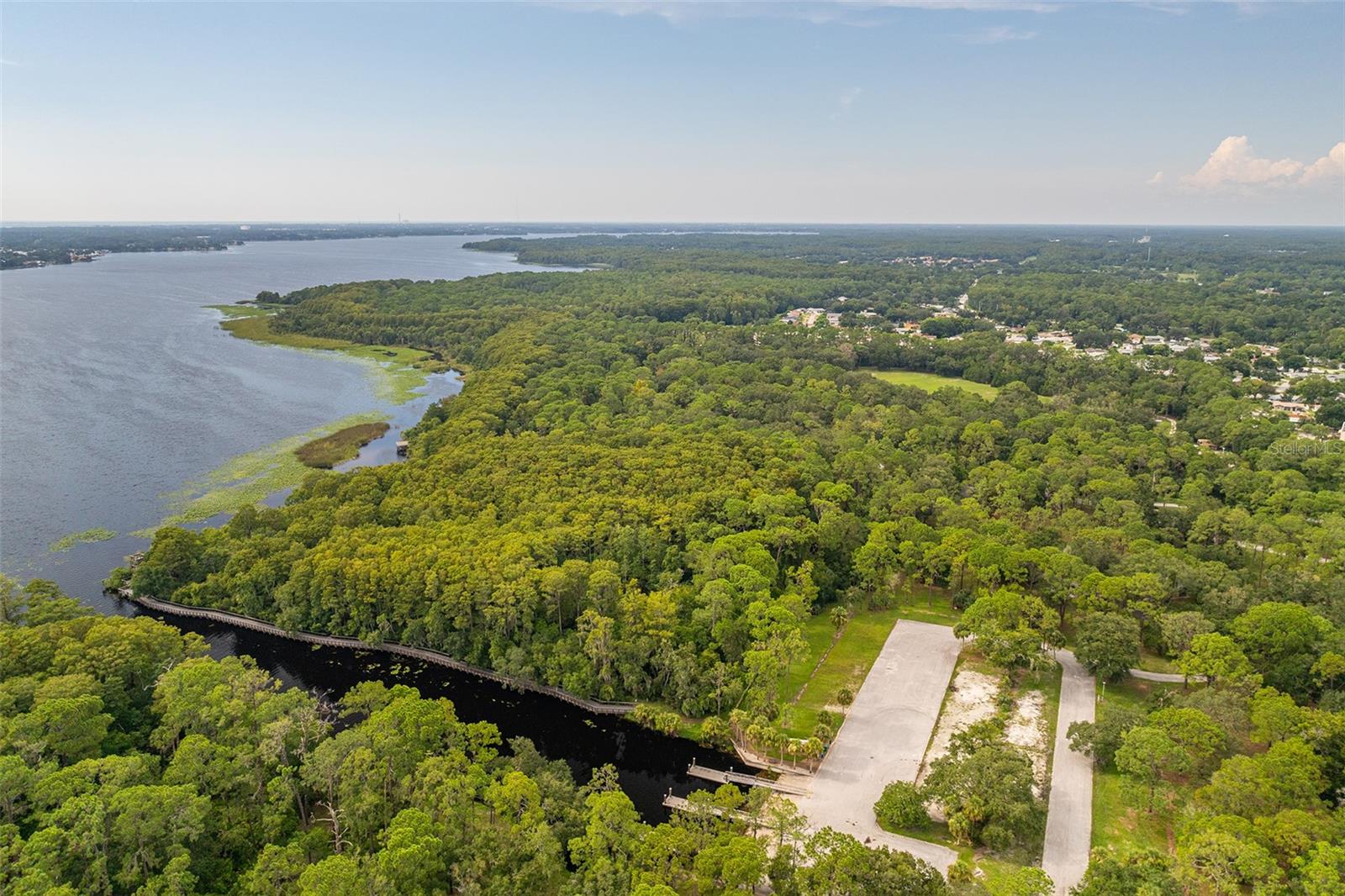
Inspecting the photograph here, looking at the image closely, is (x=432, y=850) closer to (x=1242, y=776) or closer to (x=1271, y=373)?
(x=1242, y=776)

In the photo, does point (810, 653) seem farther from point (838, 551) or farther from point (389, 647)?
point (389, 647)

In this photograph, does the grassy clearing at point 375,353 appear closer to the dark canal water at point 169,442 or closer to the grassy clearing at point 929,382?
the dark canal water at point 169,442

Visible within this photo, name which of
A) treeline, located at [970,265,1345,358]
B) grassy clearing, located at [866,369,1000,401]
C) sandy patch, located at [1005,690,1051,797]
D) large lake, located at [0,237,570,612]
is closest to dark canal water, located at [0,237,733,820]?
large lake, located at [0,237,570,612]

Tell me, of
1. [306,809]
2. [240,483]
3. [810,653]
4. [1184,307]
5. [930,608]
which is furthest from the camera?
[1184,307]

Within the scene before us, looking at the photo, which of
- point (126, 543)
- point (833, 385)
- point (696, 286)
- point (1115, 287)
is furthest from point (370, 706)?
point (1115, 287)

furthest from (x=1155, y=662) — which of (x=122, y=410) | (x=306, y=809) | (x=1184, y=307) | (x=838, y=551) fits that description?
(x=1184, y=307)

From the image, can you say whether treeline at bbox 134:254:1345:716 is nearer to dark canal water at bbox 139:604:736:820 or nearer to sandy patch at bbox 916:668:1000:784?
dark canal water at bbox 139:604:736:820
